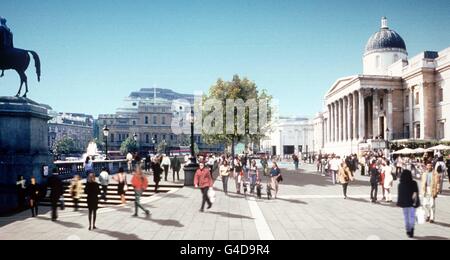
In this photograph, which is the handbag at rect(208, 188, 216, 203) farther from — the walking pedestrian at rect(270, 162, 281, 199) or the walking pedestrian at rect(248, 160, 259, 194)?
the walking pedestrian at rect(248, 160, 259, 194)

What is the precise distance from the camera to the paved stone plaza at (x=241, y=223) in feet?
26.6

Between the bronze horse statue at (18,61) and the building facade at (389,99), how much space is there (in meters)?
41.3

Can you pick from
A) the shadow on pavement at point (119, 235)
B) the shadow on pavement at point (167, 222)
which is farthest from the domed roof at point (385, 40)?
the shadow on pavement at point (119, 235)

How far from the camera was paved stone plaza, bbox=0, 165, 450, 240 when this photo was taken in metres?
8.10

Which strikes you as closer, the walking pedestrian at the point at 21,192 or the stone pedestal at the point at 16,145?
the walking pedestrian at the point at 21,192

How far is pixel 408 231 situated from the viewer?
7867mm

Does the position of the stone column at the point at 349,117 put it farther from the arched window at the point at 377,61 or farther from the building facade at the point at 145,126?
the building facade at the point at 145,126

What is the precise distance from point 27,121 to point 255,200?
459 inches

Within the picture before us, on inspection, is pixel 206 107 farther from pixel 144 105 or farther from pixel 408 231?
pixel 144 105

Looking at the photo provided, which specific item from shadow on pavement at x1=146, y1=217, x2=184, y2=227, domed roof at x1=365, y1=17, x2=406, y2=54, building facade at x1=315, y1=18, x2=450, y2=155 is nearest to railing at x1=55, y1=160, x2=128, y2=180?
shadow on pavement at x1=146, y1=217, x2=184, y2=227

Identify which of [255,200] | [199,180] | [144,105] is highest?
[144,105]

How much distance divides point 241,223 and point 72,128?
117534 mm

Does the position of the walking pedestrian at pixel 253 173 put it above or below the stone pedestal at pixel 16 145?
below
